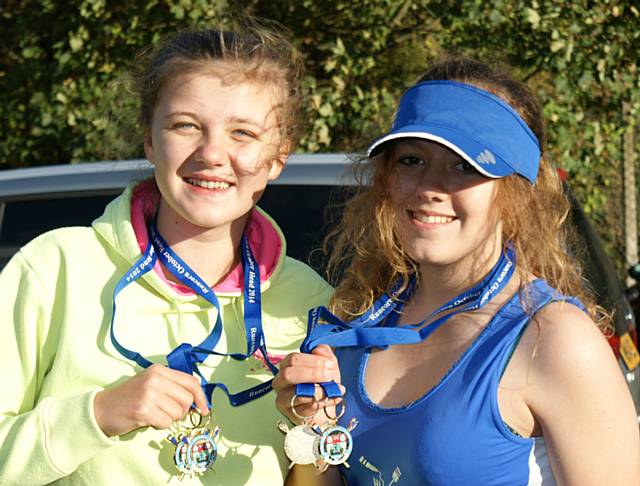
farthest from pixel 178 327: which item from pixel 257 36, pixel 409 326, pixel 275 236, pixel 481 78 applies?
pixel 481 78

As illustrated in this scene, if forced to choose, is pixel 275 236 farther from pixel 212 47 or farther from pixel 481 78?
pixel 481 78

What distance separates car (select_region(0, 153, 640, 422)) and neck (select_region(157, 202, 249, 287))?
3.90 feet

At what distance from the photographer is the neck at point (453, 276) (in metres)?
2.41

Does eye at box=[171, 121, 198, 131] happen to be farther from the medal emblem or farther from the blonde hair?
the medal emblem

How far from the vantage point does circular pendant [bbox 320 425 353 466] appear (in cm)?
222

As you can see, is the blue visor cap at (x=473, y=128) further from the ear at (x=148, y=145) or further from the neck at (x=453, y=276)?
the ear at (x=148, y=145)

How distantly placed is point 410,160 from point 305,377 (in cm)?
63

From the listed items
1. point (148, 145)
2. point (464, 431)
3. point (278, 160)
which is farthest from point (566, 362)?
point (148, 145)

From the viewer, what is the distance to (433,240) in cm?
235

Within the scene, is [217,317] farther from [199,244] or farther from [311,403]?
[311,403]

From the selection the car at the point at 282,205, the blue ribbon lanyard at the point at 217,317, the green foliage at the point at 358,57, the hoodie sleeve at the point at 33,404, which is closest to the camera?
the hoodie sleeve at the point at 33,404

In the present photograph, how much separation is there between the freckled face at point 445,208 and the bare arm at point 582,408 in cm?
34

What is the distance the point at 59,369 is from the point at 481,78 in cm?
127

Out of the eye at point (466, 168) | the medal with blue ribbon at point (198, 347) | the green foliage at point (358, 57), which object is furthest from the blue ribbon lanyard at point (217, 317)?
the green foliage at point (358, 57)
